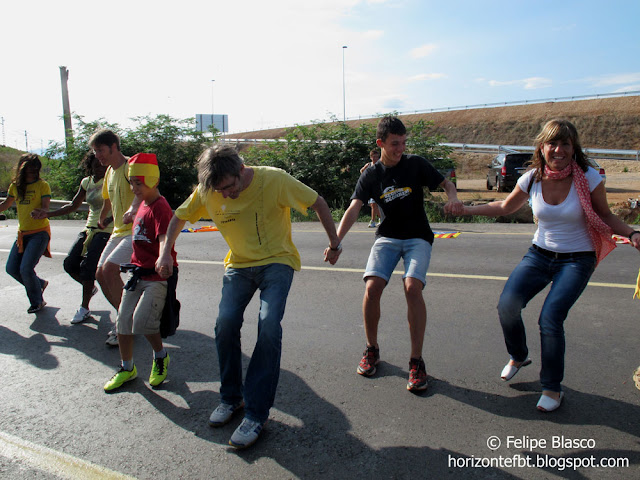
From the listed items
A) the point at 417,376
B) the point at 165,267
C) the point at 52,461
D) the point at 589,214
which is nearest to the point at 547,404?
the point at 417,376

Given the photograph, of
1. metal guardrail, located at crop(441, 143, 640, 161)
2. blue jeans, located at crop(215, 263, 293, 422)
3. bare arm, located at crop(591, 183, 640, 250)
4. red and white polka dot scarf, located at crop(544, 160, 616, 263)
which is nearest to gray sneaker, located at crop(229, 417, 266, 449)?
blue jeans, located at crop(215, 263, 293, 422)

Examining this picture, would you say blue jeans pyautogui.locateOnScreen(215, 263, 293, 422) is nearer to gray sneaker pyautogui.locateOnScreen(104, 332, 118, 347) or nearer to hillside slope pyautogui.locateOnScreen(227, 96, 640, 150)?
gray sneaker pyautogui.locateOnScreen(104, 332, 118, 347)

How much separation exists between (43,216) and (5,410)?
267 centimetres

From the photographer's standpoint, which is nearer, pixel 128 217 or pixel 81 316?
pixel 128 217

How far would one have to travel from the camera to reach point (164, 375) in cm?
416

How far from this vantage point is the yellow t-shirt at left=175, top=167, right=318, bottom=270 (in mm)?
3543

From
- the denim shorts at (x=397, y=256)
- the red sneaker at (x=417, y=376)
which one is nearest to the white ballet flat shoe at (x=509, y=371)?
the red sneaker at (x=417, y=376)

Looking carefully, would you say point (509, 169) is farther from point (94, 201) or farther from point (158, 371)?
point (158, 371)

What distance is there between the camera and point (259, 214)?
3.55 meters

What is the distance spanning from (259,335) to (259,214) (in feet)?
2.63

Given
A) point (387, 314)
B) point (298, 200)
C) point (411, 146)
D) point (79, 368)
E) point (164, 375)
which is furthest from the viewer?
point (411, 146)

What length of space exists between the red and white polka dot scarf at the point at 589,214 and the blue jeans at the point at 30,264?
545 centimetres

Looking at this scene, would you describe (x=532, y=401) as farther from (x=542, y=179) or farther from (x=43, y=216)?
(x=43, y=216)

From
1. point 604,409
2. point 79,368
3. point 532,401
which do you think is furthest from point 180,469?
point 604,409
